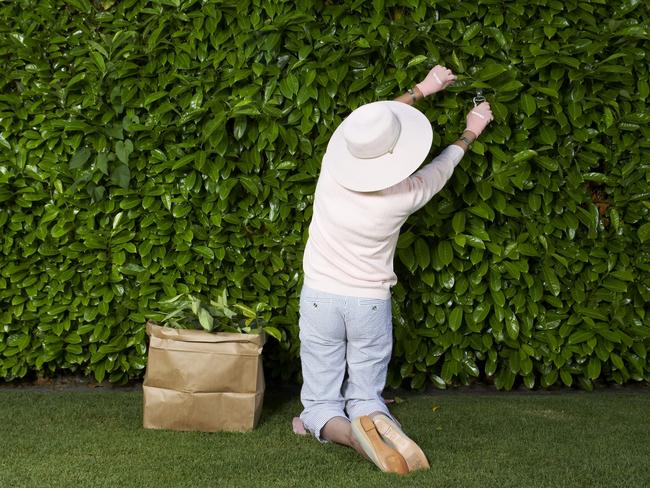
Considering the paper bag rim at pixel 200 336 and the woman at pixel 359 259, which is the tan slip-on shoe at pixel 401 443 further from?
the paper bag rim at pixel 200 336

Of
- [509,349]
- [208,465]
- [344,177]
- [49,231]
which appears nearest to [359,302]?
[344,177]

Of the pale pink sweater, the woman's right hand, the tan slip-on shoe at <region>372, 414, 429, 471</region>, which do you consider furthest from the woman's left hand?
the tan slip-on shoe at <region>372, 414, 429, 471</region>

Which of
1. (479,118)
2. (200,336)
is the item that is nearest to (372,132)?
(479,118)

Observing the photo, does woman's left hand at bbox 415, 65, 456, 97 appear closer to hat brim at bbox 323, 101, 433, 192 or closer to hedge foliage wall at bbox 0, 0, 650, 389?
hedge foliage wall at bbox 0, 0, 650, 389

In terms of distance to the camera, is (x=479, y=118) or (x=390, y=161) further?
(x=479, y=118)

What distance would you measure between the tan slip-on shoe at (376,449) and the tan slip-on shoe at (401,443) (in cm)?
4

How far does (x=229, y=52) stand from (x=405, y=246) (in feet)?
4.05

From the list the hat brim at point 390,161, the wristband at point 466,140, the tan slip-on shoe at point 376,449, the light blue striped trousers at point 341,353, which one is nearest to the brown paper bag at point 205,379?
the light blue striped trousers at point 341,353

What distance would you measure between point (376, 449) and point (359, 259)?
0.77m

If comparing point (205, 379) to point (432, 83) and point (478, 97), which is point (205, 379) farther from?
point (478, 97)

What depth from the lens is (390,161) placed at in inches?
129

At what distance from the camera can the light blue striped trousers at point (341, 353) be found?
3447 millimetres

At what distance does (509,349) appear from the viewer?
13.9ft

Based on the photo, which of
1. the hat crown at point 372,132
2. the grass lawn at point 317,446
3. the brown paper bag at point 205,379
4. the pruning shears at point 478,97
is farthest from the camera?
the pruning shears at point 478,97
